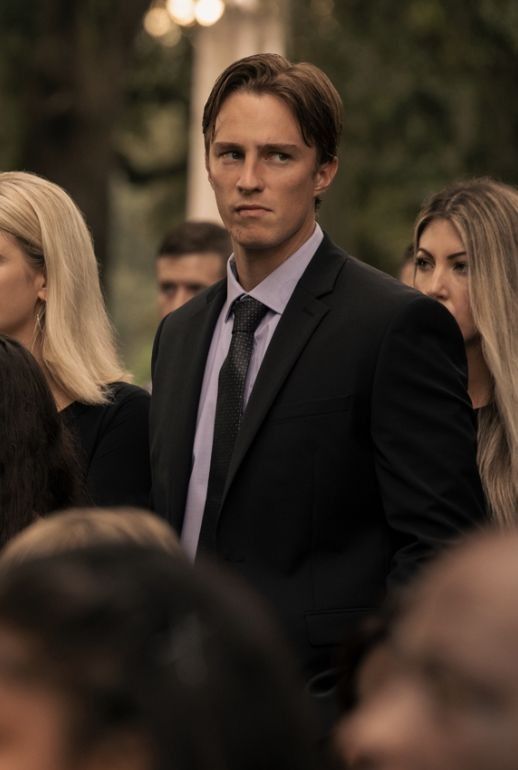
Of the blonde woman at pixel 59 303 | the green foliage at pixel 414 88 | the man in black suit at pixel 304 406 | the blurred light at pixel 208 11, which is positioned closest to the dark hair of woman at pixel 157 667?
the man in black suit at pixel 304 406

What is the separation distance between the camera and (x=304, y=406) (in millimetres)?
4262

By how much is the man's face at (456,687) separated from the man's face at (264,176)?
2851 millimetres

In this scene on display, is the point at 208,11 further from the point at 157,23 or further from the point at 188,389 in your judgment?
the point at 188,389

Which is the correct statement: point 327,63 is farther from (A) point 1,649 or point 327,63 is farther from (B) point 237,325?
(A) point 1,649

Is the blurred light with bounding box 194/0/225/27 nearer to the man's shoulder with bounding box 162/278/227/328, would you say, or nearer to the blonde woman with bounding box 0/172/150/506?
the blonde woman with bounding box 0/172/150/506

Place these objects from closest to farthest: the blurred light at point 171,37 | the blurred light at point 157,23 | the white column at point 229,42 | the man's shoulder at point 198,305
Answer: the man's shoulder at point 198,305 → the white column at point 229,42 → the blurred light at point 157,23 → the blurred light at point 171,37

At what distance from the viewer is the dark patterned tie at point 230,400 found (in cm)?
439

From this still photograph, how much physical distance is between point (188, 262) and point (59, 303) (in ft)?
9.35

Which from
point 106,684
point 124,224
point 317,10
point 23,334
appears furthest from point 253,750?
point 124,224

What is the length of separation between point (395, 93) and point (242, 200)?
15.7m

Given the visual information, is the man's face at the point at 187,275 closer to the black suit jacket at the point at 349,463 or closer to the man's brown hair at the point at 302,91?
the man's brown hair at the point at 302,91

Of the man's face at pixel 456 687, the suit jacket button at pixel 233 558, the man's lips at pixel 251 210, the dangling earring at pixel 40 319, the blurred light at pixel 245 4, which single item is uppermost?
the man's face at pixel 456 687

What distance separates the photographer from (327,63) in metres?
19.8

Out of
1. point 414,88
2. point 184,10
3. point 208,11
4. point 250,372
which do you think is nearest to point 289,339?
point 250,372
